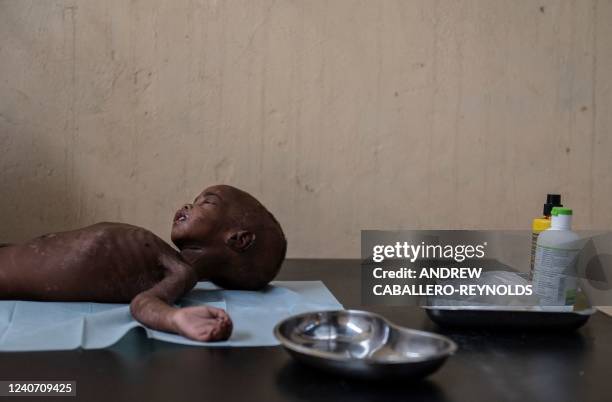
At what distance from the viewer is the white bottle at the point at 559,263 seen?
1.07 m

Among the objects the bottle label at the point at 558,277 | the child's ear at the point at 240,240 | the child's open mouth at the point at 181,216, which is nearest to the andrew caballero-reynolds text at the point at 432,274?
the bottle label at the point at 558,277

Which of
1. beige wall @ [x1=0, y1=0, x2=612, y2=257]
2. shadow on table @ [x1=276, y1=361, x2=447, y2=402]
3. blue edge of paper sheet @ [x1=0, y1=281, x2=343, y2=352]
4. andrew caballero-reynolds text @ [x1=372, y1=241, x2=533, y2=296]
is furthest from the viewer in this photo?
beige wall @ [x1=0, y1=0, x2=612, y2=257]

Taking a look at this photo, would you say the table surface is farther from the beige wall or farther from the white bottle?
the beige wall

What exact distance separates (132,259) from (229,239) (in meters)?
0.20

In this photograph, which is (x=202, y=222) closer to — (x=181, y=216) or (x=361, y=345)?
(x=181, y=216)

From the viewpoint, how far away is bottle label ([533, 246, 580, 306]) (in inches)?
41.9

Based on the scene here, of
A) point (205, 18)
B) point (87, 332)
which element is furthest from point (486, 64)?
point (87, 332)

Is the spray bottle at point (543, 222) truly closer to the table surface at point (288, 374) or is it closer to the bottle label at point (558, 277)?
the bottle label at point (558, 277)

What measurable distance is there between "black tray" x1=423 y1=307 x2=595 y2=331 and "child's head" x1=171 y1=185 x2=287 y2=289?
40 centimetres

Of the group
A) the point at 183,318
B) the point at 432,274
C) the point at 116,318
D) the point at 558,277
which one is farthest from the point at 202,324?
the point at 432,274

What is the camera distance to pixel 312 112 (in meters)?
1.93

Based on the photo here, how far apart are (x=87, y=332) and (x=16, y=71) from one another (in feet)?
3.72

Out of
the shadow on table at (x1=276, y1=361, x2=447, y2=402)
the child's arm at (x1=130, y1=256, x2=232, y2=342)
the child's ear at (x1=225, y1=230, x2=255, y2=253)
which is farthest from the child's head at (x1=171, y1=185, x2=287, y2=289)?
the shadow on table at (x1=276, y1=361, x2=447, y2=402)

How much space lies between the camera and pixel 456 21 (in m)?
1.98
